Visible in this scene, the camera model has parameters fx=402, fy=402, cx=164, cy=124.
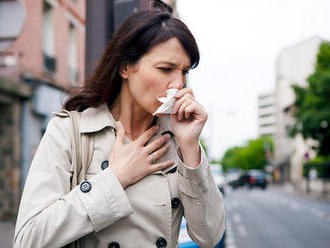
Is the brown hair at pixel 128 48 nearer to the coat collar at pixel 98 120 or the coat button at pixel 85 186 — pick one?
the coat collar at pixel 98 120

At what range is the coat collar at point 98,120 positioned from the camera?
163 centimetres

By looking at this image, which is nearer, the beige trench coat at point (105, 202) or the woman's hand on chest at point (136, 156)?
the beige trench coat at point (105, 202)

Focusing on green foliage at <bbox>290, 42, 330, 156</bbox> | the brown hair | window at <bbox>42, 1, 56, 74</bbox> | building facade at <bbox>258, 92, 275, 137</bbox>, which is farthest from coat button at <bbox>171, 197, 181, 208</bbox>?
building facade at <bbox>258, 92, 275, 137</bbox>

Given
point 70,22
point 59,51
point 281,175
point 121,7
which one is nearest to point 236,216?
point 59,51

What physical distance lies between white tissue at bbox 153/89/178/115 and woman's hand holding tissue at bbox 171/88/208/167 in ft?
0.07

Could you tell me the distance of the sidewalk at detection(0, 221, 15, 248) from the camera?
7640 mm

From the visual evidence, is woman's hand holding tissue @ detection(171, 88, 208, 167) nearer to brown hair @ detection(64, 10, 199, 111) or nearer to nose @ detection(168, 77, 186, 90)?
nose @ detection(168, 77, 186, 90)

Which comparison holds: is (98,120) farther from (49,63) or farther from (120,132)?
(49,63)

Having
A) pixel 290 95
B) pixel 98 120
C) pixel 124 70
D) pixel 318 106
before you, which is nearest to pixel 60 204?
Result: pixel 98 120

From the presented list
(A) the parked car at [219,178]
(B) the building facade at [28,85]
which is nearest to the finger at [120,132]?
(A) the parked car at [219,178]

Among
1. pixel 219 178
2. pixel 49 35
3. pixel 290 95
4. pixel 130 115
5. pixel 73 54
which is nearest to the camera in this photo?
pixel 130 115

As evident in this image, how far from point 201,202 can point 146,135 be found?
1.18ft

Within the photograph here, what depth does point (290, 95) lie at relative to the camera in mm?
70938

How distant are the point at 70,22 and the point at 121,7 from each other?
544 inches
